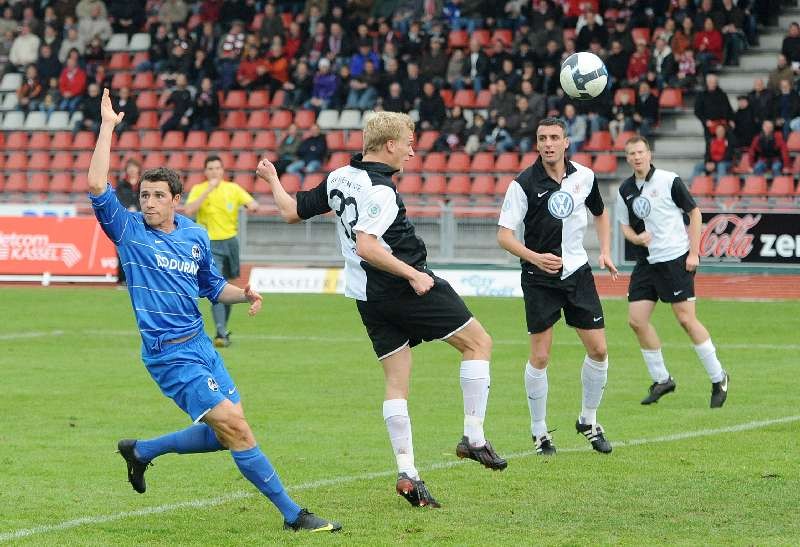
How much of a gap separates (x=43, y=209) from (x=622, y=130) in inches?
442

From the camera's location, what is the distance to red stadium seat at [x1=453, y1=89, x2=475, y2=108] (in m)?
30.2

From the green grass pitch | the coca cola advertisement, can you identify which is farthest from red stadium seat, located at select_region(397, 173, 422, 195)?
the green grass pitch

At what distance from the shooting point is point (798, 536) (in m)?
7.03

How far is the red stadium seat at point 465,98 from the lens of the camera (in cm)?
3023

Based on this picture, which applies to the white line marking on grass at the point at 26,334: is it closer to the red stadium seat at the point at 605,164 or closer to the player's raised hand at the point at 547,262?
the player's raised hand at the point at 547,262

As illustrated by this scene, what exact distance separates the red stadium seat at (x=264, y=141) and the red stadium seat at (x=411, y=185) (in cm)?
383

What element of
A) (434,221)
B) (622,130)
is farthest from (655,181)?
(622,130)

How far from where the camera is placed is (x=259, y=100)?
3312 centimetres

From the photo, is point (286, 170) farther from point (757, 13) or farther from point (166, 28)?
point (757, 13)

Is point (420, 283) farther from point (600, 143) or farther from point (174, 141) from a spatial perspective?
point (174, 141)

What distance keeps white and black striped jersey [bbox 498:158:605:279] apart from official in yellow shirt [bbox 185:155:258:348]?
7.66 m

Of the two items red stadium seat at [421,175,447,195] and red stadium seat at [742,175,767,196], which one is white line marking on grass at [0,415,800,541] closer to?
red stadium seat at [742,175,767,196]

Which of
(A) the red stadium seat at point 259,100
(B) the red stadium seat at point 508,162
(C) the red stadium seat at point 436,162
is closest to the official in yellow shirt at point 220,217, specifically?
(B) the red stadium seat at point 508,162

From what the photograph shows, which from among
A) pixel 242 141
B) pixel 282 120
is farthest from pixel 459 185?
pixel 242 141
